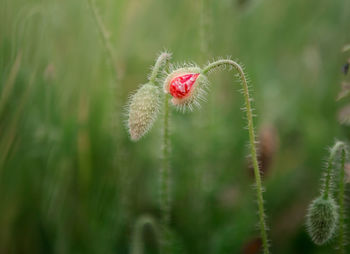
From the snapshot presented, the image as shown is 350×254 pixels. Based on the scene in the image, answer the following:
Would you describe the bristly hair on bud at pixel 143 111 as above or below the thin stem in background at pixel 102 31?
below

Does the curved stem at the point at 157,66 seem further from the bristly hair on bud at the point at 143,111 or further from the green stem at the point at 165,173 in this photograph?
Result: the green stem at the point at 165,173

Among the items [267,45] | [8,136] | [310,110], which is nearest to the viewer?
[8,136]

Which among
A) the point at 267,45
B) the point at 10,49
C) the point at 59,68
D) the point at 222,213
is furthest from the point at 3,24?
the point at 267,45

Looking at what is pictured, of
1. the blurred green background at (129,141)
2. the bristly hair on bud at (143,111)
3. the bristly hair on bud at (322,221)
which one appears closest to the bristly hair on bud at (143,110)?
the bristly hair on bud at (143,111)

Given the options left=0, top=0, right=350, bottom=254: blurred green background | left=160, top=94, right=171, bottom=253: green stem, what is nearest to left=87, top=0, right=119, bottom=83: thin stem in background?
left=0, top=0, right=350, bottom=254: blurred green background

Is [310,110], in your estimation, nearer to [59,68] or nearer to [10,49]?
[59,68]

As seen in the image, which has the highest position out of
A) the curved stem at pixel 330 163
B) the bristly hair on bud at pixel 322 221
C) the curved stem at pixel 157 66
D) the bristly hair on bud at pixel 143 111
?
the curved stem at pixel 157 66

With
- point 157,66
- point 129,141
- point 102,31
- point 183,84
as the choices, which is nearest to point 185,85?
point 183,84
